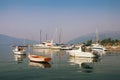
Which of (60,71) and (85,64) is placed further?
(85,64)

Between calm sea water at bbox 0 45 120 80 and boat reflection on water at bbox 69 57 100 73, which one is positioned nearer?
calm sea water at bbox 0 45 120 80

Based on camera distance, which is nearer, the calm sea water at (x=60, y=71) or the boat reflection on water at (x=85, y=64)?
the calm sea water at (x=60, y=71)

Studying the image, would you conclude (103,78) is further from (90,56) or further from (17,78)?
(90,56)

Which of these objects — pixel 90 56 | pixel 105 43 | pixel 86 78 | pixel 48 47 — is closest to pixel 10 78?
pixel 86 78

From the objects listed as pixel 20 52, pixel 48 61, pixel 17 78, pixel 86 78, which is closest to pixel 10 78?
pixel 17 78

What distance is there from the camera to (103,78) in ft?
122

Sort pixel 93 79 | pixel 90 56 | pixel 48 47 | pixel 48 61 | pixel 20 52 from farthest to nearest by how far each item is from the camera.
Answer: pixel 48 47
pixel 20 52
pixel 90 56
pixel 48 61
pixel 93 79

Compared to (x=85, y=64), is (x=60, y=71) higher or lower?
lower

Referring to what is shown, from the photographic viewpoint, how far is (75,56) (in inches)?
3034

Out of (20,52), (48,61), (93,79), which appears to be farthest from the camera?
(20,52)

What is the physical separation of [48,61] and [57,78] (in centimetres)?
2172

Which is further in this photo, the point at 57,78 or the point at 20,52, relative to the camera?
the point at 20,52

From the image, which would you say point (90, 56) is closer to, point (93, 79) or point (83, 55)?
point (83, 55)

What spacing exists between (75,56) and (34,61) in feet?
61.6
